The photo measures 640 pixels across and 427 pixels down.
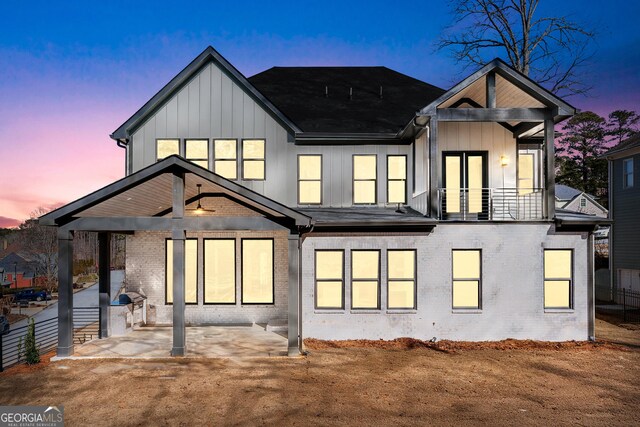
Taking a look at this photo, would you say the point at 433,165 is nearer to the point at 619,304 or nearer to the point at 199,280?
the point at 199,280

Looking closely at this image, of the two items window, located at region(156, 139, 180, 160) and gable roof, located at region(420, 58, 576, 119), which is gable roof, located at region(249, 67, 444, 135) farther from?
window, located at region(156, 139, 180, 160)

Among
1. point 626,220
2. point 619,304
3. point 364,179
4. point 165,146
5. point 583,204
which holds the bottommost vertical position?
point 619,304

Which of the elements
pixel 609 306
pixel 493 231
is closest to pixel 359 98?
pixel 493 231

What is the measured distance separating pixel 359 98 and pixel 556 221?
381 inches

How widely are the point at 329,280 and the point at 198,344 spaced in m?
4.61

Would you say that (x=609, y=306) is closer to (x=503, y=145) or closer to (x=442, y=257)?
(x=503, y=145)

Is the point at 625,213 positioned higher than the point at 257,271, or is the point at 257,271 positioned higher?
the point at 625,213

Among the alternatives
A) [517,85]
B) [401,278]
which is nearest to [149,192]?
[401,278]

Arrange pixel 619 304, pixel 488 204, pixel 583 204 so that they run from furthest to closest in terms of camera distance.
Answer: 1. pixel 583 204
2. pixel 619 304
3. pixel 488 204

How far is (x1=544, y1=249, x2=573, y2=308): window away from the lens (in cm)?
1294

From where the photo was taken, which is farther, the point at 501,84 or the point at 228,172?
the point at 228,172

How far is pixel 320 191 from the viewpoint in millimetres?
15203

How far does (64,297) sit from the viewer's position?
1099 cm

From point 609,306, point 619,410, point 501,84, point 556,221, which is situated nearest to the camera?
point 619,410
